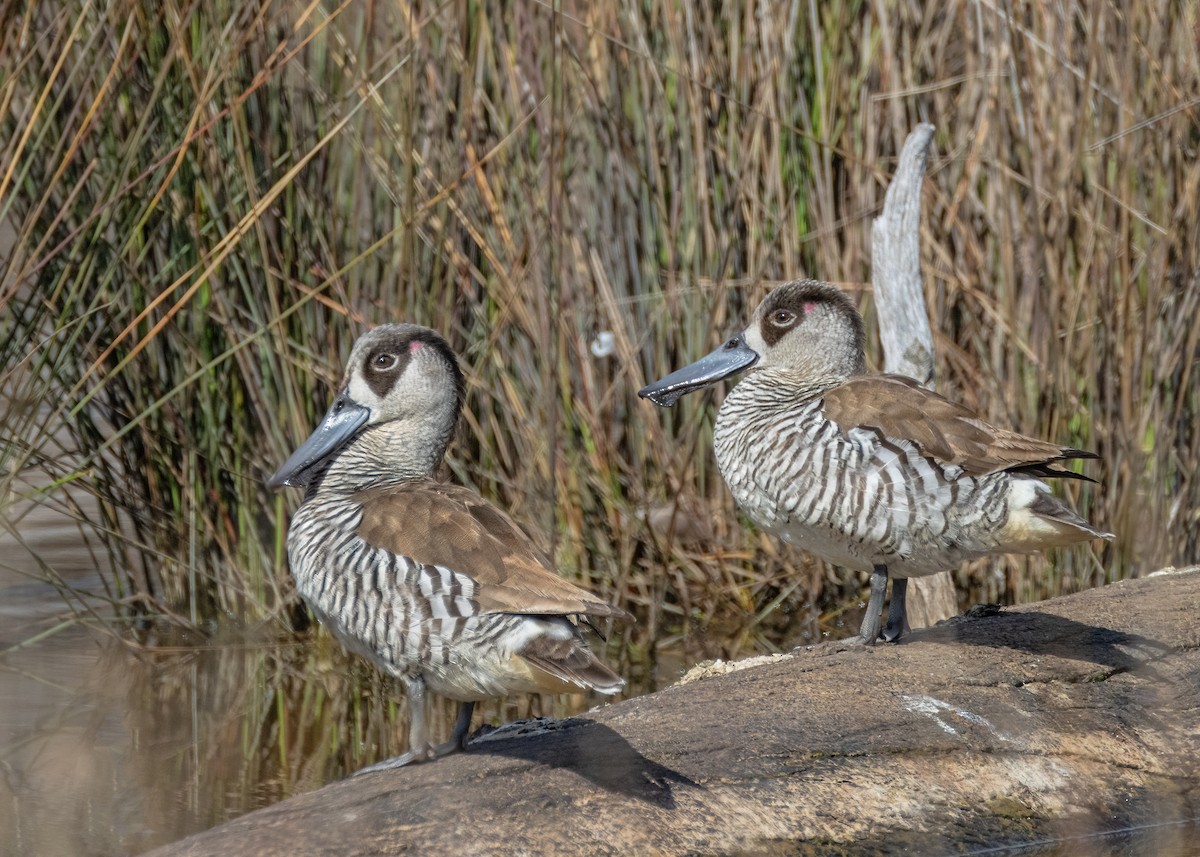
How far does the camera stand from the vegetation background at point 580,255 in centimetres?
505

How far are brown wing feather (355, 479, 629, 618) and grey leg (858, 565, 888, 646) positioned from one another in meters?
1.14

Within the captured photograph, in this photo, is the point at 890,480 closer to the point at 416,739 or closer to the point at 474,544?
the point at 474,544

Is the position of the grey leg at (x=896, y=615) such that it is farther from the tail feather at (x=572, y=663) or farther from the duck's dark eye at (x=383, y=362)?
the duck's dark eye at (x=383, y=362)

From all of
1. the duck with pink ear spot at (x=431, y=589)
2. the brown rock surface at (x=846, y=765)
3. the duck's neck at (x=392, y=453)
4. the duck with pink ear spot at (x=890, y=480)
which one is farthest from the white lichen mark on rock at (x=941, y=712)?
the duck's neck at (x=392, y=453)

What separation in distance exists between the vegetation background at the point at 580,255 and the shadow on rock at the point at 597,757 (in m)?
1.43

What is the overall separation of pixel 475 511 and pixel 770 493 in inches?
40.6

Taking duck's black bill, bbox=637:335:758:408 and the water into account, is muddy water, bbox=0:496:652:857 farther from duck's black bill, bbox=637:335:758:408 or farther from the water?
duck's black bill, bbox=637:335:758:408

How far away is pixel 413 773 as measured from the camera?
332 centimetres

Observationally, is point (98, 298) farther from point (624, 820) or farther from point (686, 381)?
point (624, 820)

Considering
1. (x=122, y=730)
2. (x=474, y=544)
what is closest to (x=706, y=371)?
(x=474, y=544)

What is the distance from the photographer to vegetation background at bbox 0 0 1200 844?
505 cm

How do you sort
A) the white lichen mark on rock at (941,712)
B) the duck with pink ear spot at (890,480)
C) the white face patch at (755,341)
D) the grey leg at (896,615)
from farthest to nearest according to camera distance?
the white face patch at (755,341), the grey leg at (896,615), the duck with pink ear spot at (890,480), the white lichen mark on rock at (941,712)

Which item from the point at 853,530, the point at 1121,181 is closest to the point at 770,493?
the point at 853,530

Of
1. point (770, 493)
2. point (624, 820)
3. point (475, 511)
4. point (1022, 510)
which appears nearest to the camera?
point (624, 820)
